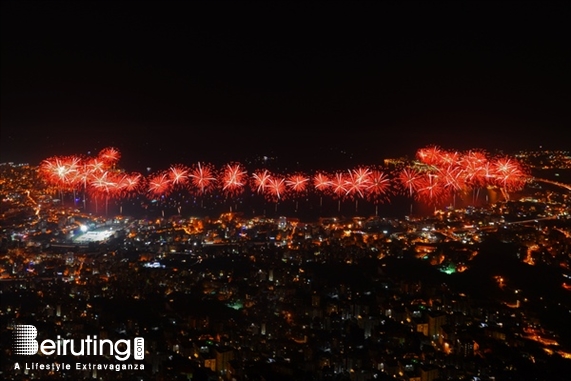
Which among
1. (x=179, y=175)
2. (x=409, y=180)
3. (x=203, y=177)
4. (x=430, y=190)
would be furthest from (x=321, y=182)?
(x=179, y=175)

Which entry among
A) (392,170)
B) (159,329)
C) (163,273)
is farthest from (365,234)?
(392,170)

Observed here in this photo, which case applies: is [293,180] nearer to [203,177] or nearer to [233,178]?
[233,178]

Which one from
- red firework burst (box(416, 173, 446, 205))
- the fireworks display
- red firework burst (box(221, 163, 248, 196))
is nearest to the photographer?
red firework burst (box(416, 173, 446, 205))

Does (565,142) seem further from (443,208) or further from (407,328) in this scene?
(407,328)

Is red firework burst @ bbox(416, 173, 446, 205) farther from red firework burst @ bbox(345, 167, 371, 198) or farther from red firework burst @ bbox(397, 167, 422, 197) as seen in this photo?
red firework burst @ bbox(345, 167, 371, 198)

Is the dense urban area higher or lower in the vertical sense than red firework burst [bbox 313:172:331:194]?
lower

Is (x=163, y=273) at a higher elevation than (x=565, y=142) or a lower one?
lower

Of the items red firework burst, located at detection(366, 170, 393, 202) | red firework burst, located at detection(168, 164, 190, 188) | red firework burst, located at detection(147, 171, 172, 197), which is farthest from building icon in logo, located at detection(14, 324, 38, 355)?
red firework burst, located at detection(168, 164, 190, 188)
